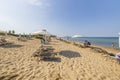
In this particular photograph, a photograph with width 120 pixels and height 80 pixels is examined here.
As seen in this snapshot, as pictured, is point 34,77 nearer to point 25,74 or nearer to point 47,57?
point 25,74

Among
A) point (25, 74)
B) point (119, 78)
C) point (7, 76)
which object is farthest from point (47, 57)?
point (119, 78)

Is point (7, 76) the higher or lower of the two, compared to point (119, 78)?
higher

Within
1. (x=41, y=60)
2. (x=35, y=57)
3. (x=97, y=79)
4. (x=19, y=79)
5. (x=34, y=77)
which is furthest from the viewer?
(x=35, y=57)

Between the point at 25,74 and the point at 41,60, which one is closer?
the point at 25,74

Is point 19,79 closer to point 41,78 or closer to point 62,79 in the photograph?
point 41,78

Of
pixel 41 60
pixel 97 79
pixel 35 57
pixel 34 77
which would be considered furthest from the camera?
pixel 35 57

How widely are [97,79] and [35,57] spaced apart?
4.40 m

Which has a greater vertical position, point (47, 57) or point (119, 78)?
point (47, 57)

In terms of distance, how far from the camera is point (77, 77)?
203 inches

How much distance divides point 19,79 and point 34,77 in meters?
0.56

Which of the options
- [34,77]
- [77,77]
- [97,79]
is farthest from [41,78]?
[97,79]

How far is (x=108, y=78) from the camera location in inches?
211

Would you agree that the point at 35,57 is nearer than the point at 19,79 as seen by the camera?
No

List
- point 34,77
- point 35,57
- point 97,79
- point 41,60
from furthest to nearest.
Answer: point 35,57 → point 41,60 → point 97,79 → point 34,77
